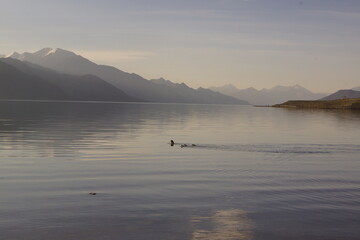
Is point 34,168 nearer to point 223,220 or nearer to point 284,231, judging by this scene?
point 223,220

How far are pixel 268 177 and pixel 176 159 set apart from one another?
11041mm

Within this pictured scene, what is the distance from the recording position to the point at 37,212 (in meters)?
18.2

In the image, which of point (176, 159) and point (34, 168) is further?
point (176, 159)

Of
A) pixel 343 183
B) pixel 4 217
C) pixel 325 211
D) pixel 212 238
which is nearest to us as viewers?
pixel 212 238

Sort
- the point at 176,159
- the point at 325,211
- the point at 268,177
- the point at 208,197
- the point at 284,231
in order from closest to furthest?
1. the point at 284,231
2. the point at 325,211
3. the point at 208,197
4. the point at 268,177
5. the point at 176,159

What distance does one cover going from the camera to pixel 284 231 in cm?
1612

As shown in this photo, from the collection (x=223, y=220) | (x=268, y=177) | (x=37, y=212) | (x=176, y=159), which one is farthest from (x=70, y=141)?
(x=223, y=220)

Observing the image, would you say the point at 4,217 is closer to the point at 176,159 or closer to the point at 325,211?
the point at 325,211

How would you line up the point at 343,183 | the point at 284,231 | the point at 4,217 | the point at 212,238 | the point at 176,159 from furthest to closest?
the point at 176,159
the point at 343,183
the point at 4,217
the point at 284,231
the point at 212,238

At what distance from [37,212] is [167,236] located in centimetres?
671

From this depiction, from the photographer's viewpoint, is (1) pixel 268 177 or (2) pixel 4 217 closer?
(2) pixel 4 217

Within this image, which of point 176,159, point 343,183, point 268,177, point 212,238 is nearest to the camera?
point 212,238

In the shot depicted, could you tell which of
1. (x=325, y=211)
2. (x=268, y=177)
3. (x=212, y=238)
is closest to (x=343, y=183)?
(x=268, y=177)

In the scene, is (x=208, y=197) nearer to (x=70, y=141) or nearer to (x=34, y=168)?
(x=34, y=168)
